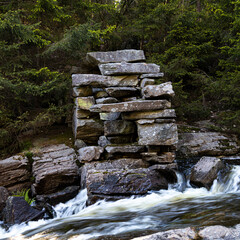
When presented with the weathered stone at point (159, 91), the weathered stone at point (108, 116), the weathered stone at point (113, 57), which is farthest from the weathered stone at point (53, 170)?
the weathered stone at point (113, 57)

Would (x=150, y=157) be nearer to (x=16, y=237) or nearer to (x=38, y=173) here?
(x=38, y=173)

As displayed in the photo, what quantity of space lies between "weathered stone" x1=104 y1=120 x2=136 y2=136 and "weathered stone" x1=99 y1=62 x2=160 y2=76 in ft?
7.17

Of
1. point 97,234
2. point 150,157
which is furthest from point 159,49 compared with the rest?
A: point 97,234

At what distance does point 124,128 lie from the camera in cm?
927

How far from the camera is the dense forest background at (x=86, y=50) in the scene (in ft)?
32.4

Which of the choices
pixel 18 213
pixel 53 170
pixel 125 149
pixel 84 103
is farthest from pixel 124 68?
pixel 18 213

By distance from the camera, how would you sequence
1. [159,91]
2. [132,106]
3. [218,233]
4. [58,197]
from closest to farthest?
[218,233], [58,197], [132,106], [159,91]

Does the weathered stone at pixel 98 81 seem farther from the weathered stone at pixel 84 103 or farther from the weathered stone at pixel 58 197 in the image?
the weathered stone at pixel 58 197

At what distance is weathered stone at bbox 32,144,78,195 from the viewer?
7.73m

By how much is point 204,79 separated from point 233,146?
4365 mm

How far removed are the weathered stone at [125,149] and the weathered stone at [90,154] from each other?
0.38 m

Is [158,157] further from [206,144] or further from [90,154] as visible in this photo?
[206,144]

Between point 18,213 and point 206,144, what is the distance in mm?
8294

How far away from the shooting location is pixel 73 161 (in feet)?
28.3
